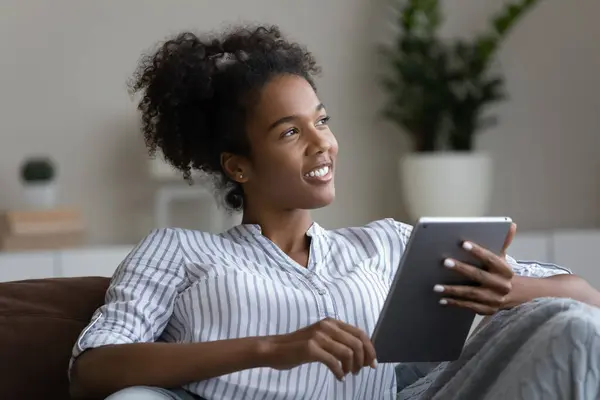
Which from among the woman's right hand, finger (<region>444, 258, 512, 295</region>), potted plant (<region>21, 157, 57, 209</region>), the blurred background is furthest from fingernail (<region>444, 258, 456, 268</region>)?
potted plant (<region>21, 157, 57, 209</region>)

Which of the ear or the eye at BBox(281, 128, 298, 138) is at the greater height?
the eye at BBox(281, 128, 298, 138)

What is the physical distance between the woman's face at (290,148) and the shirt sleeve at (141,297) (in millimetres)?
187

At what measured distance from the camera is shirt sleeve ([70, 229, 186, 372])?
4.86ft

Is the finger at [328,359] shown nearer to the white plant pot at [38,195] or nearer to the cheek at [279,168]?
the cheek at [279,168]

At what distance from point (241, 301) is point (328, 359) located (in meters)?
0.32

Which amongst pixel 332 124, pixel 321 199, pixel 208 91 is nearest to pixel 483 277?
pixel 321 199

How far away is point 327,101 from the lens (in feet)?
11.8

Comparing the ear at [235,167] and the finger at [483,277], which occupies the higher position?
the ear at [235,167]

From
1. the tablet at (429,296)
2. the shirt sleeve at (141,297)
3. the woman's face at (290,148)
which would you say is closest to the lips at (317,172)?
the woman's face at (290,148)

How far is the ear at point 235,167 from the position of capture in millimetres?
1750

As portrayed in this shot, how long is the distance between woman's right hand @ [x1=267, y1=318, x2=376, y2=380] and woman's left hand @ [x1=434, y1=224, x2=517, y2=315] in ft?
0.50

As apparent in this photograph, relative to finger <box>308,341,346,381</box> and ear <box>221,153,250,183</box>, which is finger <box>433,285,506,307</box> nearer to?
finger <box>308,341,346,381</box>

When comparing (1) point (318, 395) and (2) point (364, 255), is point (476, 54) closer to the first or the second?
(2) point (364, 255)

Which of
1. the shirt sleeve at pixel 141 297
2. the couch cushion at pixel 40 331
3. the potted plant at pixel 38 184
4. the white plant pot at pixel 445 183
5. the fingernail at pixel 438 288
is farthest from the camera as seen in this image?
the white plant pot at pixel 445 183
